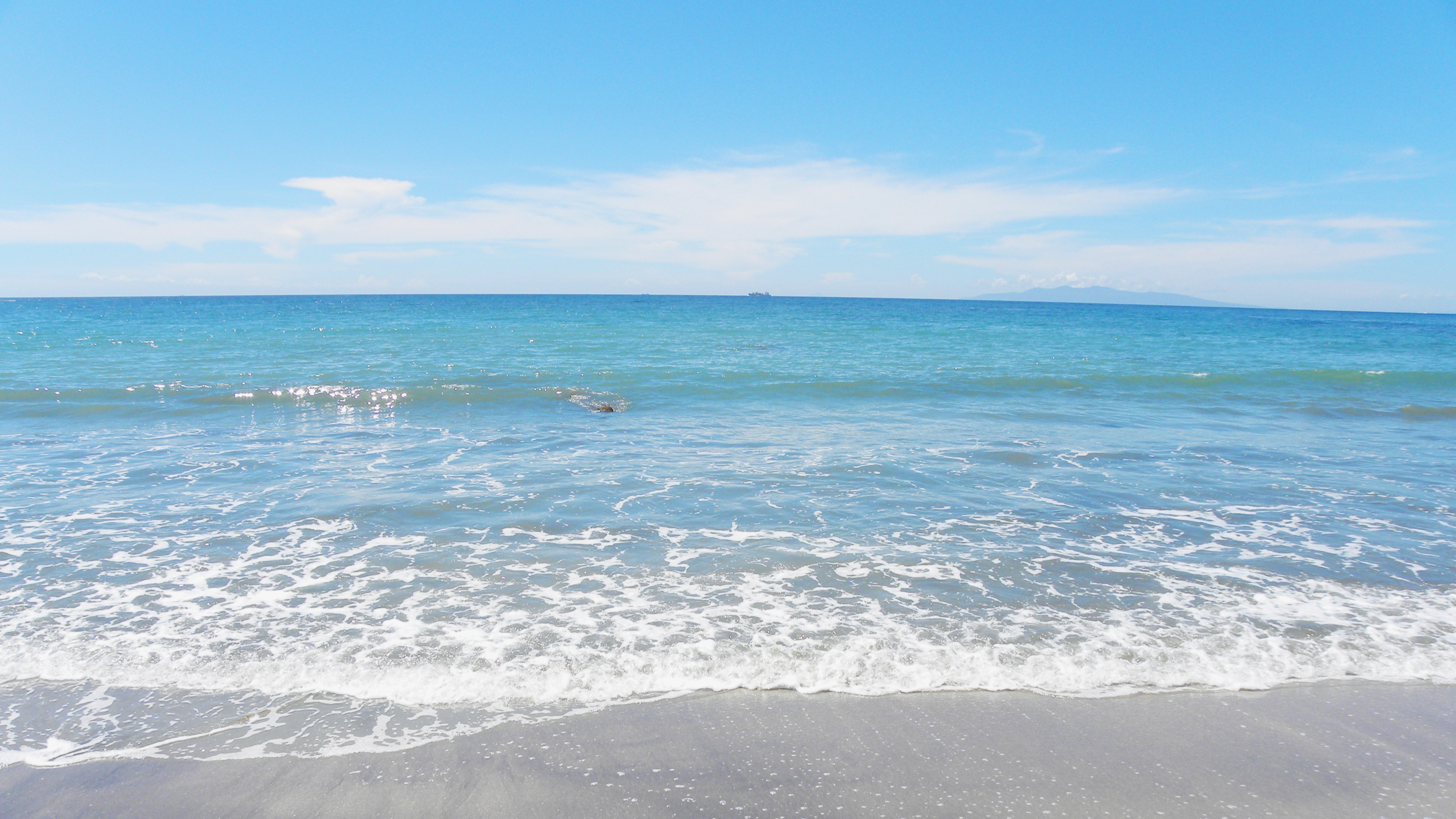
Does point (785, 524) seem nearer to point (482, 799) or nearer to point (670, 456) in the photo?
point (670, 456)

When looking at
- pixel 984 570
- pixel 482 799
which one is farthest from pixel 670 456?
pixel 482 799

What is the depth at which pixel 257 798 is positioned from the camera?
4012 mm

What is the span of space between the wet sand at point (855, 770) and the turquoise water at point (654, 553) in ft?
0.94

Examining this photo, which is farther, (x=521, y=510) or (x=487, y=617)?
(x=521, y=510)

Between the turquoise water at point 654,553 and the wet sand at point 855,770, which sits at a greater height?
the turquoise water at point 654,553

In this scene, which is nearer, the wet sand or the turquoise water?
the wet sand

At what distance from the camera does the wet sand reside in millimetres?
3984

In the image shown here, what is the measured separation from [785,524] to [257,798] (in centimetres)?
590

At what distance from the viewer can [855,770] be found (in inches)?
169

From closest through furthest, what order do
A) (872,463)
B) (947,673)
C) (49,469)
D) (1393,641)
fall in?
(947,673) < (1393,641) < (49,469) < (872,463)

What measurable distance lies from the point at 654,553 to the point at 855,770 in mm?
3966

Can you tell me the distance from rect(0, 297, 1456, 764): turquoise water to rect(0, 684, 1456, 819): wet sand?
29 centimetres

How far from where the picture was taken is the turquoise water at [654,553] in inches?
208

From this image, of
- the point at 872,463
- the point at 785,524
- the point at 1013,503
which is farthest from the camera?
the point at 872,463
